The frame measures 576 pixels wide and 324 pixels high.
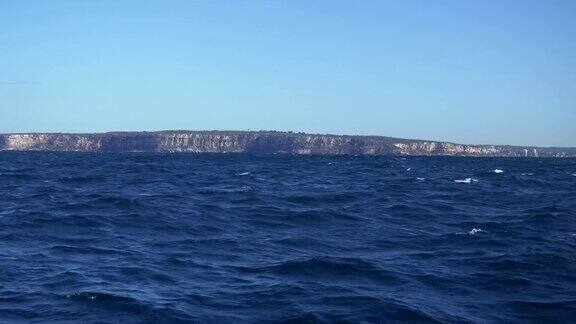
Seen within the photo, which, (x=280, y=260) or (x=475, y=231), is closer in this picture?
(x=280, y=260)

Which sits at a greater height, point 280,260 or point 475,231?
point 475,231

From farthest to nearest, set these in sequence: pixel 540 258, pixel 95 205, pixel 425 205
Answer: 1. pixel 425 205
2. pixel 95 205
3. pixel 540 258

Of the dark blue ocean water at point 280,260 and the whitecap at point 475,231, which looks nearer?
the dark blue ocean water at point 280,260

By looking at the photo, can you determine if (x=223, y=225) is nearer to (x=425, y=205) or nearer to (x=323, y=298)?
(x=323, y=298)

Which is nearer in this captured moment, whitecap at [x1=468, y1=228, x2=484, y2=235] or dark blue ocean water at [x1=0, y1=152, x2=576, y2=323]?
dark blue ocean water at [x1=0, y1=152, x2=576, y2=323]

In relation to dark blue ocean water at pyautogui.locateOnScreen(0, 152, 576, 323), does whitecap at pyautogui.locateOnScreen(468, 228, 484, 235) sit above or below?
above

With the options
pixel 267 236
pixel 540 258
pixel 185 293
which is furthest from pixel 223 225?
pixel 540 258

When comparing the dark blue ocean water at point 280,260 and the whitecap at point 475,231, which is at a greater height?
the whitecap at point 475,231

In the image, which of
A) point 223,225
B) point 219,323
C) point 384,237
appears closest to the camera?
point 219,323
